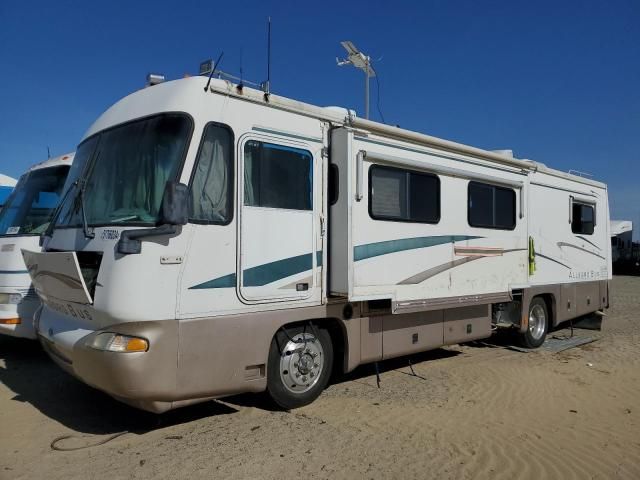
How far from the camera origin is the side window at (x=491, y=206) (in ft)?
23.4

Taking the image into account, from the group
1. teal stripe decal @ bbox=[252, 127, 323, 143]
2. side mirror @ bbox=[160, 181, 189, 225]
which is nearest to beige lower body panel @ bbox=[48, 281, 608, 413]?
side mirror @ bbox=[160, 181, 189, 225]

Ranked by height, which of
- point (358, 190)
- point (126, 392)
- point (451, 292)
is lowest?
point (126, 392)

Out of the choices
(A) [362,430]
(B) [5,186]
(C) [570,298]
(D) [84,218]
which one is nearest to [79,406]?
(D) [84,218]

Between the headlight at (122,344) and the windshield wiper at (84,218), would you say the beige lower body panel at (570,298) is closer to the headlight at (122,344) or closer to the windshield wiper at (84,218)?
the headlight at (122,344)

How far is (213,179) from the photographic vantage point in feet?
15.1

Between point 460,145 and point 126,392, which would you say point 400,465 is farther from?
point 460,145

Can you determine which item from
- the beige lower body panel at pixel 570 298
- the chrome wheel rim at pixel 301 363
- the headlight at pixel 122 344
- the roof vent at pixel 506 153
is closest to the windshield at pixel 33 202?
the headlight at pixel 122 344

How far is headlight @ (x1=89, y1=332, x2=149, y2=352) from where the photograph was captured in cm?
413

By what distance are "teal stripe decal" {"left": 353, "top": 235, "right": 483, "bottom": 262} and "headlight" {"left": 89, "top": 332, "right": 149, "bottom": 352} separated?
89.1 inches

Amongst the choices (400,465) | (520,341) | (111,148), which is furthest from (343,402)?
(520,341)

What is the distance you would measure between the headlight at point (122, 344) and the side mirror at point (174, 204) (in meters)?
0.93

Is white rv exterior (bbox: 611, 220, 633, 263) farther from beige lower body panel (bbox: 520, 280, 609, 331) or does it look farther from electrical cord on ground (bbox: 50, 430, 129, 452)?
electrical cord on ground (bbox: 50, 430, 129, 452)

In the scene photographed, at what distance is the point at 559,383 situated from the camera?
260 inches

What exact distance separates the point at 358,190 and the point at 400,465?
8.71 ft
